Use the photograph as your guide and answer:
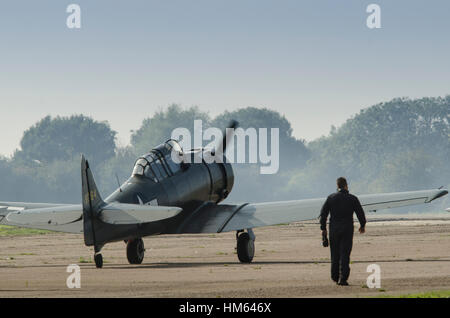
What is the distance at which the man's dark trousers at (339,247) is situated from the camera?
51.0 feet

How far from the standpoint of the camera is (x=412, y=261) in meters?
20.8

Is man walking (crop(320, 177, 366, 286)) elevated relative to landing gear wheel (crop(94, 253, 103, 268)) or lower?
elevated

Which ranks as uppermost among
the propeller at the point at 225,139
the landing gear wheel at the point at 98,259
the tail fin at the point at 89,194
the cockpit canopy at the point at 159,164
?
the propeller at the point at 225,139

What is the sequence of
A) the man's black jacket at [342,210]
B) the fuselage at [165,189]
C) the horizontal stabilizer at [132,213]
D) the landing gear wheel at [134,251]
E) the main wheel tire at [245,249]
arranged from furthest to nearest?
the landing gear wheel at [134,251] < the main wheel tire at [245,249] < the fuselage at [165,189] < the horizontal stabilizer at [132,213] < the man's black jacket at [342,210]

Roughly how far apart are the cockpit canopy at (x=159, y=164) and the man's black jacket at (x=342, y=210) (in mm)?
6628

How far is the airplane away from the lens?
62.8 ft

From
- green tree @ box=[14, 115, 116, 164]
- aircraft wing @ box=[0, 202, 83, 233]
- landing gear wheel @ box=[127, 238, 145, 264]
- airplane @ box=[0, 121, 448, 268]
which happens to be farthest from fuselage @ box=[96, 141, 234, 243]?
green tree @ box=[14, 115, 116, 164]

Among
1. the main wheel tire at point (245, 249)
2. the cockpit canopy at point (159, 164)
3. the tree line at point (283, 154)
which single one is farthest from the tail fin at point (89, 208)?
the tree line at point (283, 154)

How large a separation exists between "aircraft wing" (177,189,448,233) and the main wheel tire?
0.45m

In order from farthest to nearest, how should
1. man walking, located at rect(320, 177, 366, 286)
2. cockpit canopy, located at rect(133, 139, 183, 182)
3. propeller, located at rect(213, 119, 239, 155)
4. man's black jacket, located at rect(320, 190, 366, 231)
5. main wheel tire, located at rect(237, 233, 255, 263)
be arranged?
propeller, located at rect(213, 119, 239, 155)
main wheel tire, located at rect(237, 233, 255, 263)
cockpit canopy, located at rect(133, 139, 183, 182)
man's black jacket, located at rect(320, 190, 366, 231)
man walking, located at rect(320, 177, 366, 286)

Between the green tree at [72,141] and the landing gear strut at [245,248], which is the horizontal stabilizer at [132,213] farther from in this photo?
the green tree at [72,141]

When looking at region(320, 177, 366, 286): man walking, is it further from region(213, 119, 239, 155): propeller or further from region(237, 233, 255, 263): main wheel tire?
region(213, 119, 239, 155): propeller
